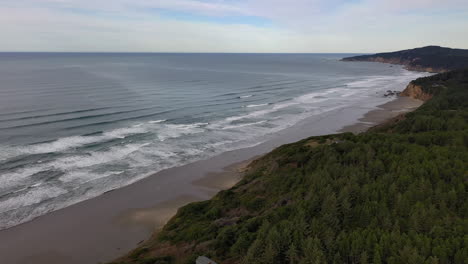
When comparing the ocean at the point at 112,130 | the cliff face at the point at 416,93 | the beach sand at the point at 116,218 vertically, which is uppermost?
the cliff face at the point at 416,93

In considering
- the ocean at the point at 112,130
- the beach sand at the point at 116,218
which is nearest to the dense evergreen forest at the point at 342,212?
the beach sand at the point at 116,218

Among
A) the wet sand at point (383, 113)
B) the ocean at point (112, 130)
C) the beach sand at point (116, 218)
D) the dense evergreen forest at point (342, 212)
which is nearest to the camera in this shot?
the dense evergreen forest at point (342, 212)

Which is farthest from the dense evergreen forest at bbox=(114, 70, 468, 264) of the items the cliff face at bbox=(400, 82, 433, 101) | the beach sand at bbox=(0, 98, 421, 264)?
the cliff face at bbox=(400, 82, 433, 101)

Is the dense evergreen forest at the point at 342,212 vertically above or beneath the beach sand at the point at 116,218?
above

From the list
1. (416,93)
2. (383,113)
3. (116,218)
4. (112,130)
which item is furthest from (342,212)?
(416,93)

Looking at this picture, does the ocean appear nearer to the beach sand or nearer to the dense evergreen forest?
the beach sand

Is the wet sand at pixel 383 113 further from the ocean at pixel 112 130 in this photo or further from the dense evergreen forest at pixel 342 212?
the dense evergreen forest at pixel 342 212

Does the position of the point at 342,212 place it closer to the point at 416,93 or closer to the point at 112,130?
the point at 112,130

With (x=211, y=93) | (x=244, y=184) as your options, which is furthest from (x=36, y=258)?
(x=211, y=93)
